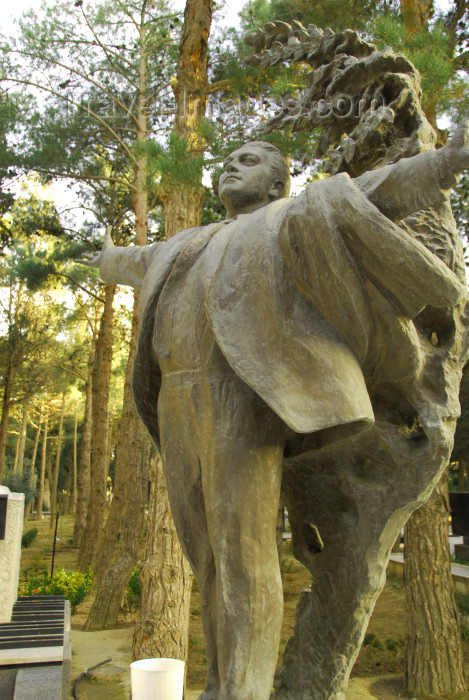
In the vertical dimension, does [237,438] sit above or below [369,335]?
below

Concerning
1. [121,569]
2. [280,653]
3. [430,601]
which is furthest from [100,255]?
[121,569]

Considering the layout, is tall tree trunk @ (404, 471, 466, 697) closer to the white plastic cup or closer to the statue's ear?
the white plastic cup

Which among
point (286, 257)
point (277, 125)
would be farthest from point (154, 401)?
point (277, 125)

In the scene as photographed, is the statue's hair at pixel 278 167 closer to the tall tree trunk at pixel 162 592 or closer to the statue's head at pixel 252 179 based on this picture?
the statue's head at pixel 252 179

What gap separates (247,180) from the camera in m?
2.07

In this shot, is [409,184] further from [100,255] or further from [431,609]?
[431,609]

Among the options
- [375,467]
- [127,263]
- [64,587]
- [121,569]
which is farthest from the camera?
[64,587]

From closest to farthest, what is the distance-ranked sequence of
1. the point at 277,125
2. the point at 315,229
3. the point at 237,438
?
the point at 315,229 < the point at 237,438 < the point at 277,125

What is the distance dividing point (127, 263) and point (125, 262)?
1 cm

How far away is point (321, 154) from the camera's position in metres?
2.47

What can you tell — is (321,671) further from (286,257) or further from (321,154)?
(321,154)

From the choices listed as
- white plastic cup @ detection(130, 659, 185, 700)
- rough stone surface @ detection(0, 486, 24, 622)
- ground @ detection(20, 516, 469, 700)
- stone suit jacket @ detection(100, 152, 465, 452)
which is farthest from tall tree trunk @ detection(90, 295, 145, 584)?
stone suit jacket @ detection(100, 152, 465, 452)

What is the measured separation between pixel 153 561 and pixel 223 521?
4.65 meters

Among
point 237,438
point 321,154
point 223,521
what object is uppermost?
point 321,154
